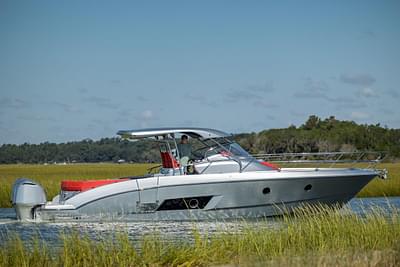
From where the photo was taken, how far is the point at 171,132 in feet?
62.6

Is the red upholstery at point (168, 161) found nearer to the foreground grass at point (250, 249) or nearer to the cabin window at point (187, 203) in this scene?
the cabin window at point (187, 203)

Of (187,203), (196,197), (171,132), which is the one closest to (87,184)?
(171,132)

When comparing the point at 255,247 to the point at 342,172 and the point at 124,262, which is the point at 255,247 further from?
the point at 342,172

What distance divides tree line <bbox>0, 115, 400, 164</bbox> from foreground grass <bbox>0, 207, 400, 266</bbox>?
7702 mm

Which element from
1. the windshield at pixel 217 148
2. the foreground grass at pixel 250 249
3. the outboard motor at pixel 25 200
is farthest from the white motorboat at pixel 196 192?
the foreground grass at pixel 250 249

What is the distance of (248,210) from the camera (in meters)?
18.5

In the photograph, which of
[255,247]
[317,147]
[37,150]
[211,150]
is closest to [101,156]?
[37,150]

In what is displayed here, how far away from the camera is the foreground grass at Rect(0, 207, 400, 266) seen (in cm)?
1032

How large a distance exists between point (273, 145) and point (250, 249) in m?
44.5

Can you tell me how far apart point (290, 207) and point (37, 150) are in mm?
101919

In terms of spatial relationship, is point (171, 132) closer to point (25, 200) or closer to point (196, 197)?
point (196, 197)

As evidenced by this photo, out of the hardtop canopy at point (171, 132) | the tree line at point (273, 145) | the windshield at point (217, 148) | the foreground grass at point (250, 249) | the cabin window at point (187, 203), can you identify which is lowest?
the foreground grass at point (250, 249)

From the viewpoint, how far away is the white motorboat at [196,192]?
18172 mm

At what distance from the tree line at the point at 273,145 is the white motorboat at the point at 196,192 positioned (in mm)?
1409
